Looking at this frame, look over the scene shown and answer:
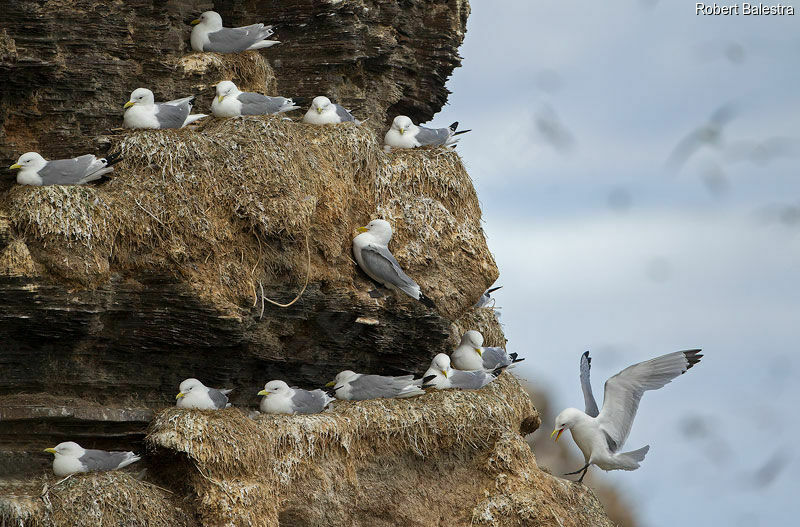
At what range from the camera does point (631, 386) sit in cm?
1347

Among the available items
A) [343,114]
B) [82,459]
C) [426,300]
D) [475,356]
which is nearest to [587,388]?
[475,356]

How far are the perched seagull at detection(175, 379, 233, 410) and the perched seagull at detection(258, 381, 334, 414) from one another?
26.4 inches

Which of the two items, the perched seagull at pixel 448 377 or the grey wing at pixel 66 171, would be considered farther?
the perched seagull at pixel 448 377

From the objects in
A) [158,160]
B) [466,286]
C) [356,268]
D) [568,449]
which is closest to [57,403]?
[158,160]

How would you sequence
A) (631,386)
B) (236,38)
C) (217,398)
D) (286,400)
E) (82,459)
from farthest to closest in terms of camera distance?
(236,38), (631,386), (286,400), (217,398), (82,459)

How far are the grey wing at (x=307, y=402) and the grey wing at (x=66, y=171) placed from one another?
315cm

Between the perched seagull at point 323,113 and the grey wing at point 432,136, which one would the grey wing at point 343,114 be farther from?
the grey wing at point 432,136

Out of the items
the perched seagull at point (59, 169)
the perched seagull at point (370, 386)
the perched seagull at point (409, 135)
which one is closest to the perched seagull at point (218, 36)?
the perched seagull at point (409, 135)

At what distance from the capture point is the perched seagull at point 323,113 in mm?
13117

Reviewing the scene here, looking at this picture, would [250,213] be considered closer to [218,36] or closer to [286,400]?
[286,400]

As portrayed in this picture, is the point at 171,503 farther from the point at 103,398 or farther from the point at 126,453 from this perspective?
the point at 103,398

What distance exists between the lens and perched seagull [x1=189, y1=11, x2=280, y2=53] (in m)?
13.5

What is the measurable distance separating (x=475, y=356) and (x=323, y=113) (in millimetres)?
3455

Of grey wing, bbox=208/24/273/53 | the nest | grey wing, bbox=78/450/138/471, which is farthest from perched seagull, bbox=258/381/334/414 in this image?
grey wing, bbox=208/24/273/53
